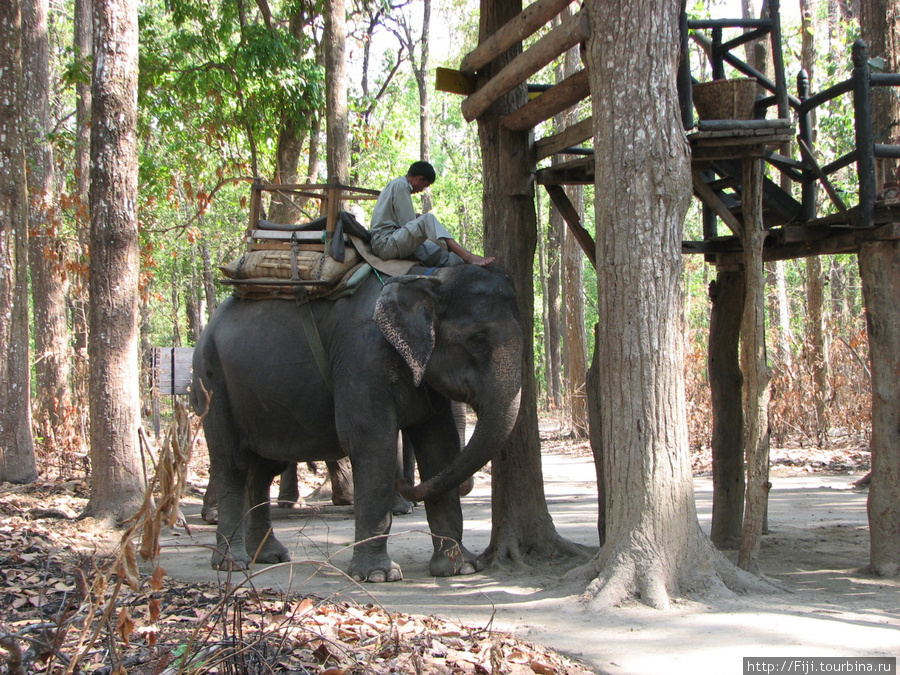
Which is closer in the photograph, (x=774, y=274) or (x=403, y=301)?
(x=403, y=301)

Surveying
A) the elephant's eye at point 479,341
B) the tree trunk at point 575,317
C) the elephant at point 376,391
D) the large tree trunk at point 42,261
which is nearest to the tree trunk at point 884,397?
the elephant at point 376,391

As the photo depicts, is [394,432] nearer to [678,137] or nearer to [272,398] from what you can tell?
[272,398]

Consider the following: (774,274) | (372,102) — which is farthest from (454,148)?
(774,274)

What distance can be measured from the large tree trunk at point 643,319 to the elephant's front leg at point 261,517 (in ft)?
9.63

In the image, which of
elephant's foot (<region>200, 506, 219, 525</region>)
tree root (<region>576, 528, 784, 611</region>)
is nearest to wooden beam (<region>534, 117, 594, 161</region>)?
tree root (<region>576, 528, 784, 611</region>)

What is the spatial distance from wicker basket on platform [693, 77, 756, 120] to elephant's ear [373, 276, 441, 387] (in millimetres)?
2483

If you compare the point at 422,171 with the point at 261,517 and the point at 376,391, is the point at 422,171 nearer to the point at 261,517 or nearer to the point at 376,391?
the point at 376,391

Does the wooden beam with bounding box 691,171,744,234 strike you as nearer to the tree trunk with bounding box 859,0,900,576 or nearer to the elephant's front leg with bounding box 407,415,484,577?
the tree trunk with bounding box 859,0,900,576

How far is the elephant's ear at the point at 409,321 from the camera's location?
6.32 meters

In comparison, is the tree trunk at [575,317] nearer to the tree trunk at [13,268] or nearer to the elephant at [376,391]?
the tree trunk at [13,268]

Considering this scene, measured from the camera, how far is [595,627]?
462 centimetres

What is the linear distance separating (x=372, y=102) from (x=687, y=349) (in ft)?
26.0

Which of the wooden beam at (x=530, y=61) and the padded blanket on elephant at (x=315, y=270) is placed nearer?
the wooden beam at (x=530, y=61)

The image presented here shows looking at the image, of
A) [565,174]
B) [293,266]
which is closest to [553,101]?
[565,174]
